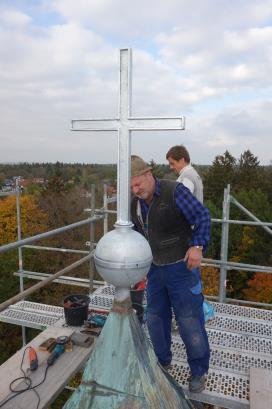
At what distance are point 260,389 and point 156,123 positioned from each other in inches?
85.9

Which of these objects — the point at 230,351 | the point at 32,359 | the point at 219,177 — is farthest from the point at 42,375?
the point at 219,177

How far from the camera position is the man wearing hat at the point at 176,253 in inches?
100

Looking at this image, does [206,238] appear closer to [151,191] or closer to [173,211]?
[173,211]

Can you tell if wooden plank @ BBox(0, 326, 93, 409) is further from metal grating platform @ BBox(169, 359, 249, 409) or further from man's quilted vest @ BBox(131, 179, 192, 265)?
man's quilted vest @ BBox(131, 179, 192, 265)

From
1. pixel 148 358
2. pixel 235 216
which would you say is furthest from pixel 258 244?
pixel 148 358

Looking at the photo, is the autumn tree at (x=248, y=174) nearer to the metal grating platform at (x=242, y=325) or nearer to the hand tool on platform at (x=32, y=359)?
the metal grating platform at (x=242, y=325)

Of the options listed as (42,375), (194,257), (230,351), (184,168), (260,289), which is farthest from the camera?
(260,289)

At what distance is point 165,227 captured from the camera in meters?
2.64

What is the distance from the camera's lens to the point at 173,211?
8.42 ft

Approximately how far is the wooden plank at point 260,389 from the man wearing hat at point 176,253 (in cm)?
37

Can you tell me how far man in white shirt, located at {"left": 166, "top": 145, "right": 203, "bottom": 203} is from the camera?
3564mm

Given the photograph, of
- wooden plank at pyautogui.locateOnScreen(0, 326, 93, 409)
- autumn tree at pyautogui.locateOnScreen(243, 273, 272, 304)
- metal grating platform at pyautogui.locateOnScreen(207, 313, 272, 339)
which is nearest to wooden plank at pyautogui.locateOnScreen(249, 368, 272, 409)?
metal grating platform at pyautogui.locateOnScreen(207, 313, 272, 339)

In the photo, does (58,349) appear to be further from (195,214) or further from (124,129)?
(124,129)

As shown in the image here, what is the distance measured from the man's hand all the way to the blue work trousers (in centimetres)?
20
